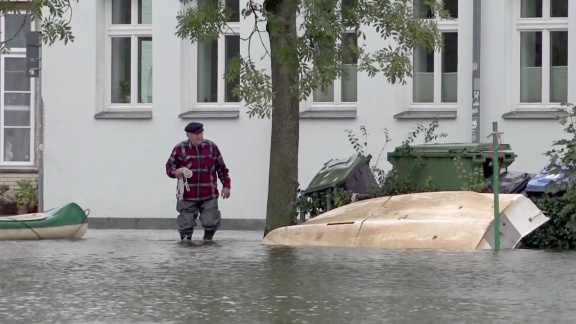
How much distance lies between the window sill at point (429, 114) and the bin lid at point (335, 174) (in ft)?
17.3

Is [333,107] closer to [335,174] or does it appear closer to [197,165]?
[335,174]

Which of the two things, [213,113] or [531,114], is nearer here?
[531,114]

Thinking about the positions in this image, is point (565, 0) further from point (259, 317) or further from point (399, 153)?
point (259, 317)

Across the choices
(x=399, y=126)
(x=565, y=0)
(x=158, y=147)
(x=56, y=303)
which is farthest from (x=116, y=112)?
(x=56, y=303)

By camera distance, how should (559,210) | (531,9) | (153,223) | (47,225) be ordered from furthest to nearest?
(153,223)
(531,9)
(47,225)
(559,210)

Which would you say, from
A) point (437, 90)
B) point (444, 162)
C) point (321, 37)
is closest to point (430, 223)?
point (321, 37)

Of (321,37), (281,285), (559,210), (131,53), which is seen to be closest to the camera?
(281,285)

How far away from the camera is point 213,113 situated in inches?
1100

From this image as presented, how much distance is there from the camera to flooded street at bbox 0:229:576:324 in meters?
11.4

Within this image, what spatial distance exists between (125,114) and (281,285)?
15.2m

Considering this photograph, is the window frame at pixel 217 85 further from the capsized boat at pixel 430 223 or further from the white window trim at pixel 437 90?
the capsized boat at pixel 430 223

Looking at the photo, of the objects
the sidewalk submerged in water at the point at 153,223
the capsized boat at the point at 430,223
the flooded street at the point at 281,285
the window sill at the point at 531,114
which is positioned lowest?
the flooded street at the point at 281,285

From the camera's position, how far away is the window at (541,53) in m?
26.1

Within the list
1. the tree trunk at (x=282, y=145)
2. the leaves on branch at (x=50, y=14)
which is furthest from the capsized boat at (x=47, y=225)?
the tree trunk at (x=282, y=145)
